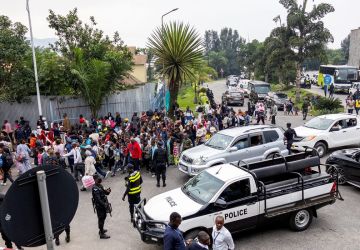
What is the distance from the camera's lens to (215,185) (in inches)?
335

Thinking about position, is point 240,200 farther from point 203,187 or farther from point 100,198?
point 100,198

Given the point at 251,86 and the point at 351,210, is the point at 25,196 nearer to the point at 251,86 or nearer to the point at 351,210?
the point at 351,210

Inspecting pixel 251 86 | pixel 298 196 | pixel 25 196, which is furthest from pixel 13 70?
pixel 251 86

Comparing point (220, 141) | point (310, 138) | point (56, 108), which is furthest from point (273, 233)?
point (56, 108)

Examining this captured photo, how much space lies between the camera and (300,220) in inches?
355

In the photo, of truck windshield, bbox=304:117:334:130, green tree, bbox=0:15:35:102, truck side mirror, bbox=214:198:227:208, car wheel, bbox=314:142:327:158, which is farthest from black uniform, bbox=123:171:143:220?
green tree, bbox=0:15:35:102

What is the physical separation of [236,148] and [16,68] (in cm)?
1445

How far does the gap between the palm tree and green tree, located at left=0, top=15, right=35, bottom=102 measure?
7.27 metres

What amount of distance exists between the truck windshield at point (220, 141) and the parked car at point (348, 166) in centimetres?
342

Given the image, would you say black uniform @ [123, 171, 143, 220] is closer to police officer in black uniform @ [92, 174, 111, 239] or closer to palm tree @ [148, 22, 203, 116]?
police officer in black uniform @ [92, 174, 111, 239]

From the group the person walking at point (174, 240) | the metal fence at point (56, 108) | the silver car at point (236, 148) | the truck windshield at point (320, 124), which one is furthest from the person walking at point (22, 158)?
the truck windshield at point (320, 124)

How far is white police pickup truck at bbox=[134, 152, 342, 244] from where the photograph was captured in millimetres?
7934

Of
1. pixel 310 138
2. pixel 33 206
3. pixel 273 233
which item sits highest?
pixel 33 206

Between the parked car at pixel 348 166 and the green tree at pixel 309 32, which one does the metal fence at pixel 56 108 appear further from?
the green tree at pixel 309 32
